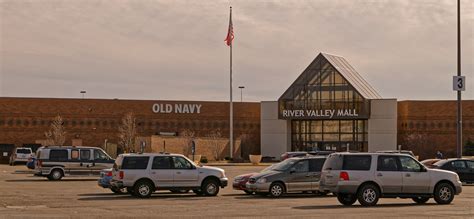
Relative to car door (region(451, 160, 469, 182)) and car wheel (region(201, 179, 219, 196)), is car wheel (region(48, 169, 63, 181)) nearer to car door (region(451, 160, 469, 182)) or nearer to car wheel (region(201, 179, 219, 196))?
car wheel (region(201, 179, 219, 196))

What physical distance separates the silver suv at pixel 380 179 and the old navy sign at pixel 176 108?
57559mm

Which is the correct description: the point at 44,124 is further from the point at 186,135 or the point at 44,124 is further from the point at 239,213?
the point at 239,213

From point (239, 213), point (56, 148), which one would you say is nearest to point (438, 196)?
point (239, 213)

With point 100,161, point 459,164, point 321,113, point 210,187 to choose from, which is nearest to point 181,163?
point 210,187

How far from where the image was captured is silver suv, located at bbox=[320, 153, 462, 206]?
Result: 24031mm

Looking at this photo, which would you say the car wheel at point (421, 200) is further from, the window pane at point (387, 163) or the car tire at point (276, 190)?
the car tire at point (276, 190)

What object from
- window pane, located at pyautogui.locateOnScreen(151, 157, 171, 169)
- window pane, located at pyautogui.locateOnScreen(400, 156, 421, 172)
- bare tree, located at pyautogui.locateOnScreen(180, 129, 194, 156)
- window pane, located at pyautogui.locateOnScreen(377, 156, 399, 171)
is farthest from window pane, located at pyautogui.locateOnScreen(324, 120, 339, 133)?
window pane, located at pyautogui.locateOnScreen(377, 156, 399, 171)

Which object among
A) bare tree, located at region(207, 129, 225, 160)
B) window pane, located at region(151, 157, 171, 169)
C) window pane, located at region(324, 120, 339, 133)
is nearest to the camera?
window pane, located at region(151, 157, 171, 169)

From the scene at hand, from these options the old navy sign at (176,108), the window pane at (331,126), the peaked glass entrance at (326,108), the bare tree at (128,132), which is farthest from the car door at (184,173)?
the old navy sign at (176,108)

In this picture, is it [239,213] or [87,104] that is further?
[87,104]

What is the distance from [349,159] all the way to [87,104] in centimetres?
5864

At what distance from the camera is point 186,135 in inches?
3054

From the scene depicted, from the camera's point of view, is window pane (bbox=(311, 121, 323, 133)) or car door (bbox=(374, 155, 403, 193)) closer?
car door (bbox=(374, 155, 403, 193))

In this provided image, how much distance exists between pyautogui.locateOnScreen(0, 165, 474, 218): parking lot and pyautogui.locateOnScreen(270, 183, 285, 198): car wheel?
10.2 inches
